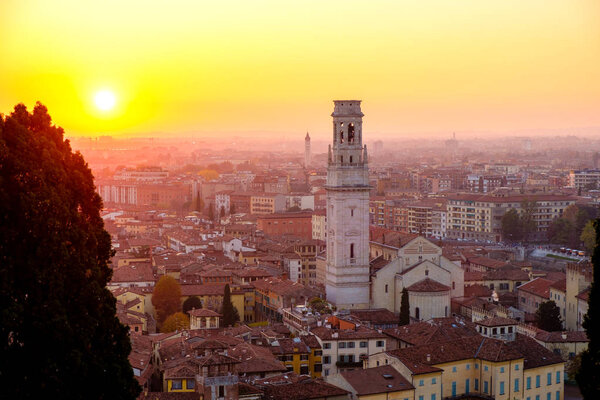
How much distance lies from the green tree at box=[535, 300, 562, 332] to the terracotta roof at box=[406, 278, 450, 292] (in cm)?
314

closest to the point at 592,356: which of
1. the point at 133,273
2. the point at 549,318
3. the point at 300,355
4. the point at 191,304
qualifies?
the point at 300,355

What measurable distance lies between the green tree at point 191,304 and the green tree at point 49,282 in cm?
2404

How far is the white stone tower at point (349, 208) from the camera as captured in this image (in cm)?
3238

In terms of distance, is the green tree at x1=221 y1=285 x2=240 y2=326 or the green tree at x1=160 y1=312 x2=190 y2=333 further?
the green tree at x1=221 y1=285 x2=240 y2=326

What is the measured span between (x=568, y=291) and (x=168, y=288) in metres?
14.1

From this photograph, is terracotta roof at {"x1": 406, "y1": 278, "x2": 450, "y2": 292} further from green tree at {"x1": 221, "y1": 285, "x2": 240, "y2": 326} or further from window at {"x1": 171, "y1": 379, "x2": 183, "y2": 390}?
window at {"x1": 171, "y1": 379, "x2": 183, "y2": 390}

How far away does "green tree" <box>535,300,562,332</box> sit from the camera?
30938 mm

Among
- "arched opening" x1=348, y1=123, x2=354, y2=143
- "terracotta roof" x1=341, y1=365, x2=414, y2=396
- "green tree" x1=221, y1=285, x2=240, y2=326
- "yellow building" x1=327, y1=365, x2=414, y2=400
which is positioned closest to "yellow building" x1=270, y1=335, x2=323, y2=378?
"yellow building" x1=327, y1=365, x2=414, y2=400

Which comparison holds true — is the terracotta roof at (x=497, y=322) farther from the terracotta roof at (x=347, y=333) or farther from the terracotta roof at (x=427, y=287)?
the terracotta roof at (x=427, y=287)

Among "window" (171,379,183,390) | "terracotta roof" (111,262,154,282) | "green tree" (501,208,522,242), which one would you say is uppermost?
"window" (171,379,183,390)

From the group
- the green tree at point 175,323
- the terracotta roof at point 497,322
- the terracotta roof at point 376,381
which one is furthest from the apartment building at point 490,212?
the terracotta roof at point 376,381

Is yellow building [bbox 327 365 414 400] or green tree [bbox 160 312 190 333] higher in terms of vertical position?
yellow building [bbox 327 365 414 400]

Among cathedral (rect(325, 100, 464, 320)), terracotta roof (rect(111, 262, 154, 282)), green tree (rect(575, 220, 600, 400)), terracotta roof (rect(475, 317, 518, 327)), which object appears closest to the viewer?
green tree (rect(575, 220, 600, 400))

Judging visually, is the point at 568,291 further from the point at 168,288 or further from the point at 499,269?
the point at 168,288
